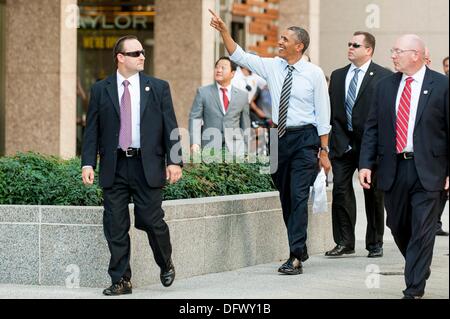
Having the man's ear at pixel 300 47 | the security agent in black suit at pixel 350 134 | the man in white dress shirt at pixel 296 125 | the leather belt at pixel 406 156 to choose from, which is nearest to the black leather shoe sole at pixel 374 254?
the security agent in black suit at pixel 350 134

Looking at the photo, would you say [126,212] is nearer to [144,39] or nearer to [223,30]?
[223,30]

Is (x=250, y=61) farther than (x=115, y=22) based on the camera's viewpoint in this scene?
No

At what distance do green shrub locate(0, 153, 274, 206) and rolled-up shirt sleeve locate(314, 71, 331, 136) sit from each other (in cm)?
125

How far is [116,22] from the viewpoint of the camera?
2662cm

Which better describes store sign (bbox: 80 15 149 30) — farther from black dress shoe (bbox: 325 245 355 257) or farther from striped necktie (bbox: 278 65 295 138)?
striped necktie (bbox: 278 65 295 138)

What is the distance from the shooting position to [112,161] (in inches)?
397

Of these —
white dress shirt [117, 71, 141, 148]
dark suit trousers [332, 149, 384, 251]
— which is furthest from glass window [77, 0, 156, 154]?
white dress shirt [117, 71, 141, 148]

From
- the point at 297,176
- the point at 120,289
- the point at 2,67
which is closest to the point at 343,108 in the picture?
the point at 297,176

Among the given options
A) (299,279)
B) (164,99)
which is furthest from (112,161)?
(299,279)

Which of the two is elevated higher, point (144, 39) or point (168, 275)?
point (144, 39)

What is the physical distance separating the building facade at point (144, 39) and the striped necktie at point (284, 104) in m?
6.46

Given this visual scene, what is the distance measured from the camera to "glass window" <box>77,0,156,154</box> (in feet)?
86.1

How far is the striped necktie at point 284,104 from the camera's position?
1177 cm

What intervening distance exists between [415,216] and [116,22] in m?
17.6
